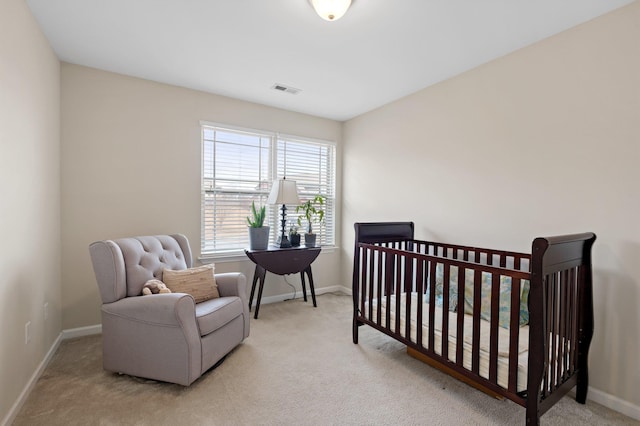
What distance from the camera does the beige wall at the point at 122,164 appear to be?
8.64 ft

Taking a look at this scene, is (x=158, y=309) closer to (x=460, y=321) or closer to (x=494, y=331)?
(x=460, y=321)

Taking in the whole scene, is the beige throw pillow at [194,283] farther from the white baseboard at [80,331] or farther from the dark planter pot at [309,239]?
the dark planter pot at [309,239]

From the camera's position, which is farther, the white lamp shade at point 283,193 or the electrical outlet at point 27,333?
the white lamp shade at point 283,193

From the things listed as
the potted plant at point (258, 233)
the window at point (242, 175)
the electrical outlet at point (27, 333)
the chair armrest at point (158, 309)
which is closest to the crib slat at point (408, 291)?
the chair armrest at point (158, 309)

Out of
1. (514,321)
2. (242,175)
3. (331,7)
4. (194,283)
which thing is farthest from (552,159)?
(242,175)

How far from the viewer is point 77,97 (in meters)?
2.63

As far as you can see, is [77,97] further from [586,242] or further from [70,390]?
[586,242]

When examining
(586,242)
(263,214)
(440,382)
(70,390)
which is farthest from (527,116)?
(70,390)

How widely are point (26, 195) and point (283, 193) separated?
6.51ft

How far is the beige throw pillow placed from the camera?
91.7 inches

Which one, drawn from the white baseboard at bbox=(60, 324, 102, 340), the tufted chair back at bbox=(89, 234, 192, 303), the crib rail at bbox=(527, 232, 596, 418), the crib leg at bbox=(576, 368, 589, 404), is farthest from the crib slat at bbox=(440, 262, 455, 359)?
the white baseboard at bbox=(60, 324, 102, 340)

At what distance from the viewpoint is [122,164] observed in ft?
9.24

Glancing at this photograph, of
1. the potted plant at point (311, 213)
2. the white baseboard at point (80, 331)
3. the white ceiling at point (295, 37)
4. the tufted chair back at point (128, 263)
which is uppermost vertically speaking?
the white ceiling at point (295, 37)

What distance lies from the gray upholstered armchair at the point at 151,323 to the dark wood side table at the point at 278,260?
2.54 ft
